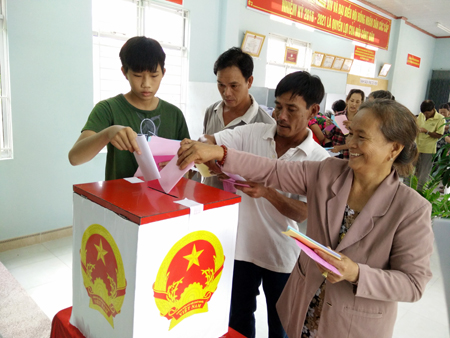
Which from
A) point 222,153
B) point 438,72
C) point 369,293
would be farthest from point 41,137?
point 438,72

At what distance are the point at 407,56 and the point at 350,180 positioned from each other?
406 inches

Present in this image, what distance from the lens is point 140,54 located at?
1.14 meters

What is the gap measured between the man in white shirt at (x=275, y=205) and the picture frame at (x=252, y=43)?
380cm

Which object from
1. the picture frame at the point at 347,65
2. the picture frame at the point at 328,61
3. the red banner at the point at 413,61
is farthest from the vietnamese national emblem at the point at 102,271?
the red banner at the point at 413,61

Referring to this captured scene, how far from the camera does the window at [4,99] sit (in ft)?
9.09

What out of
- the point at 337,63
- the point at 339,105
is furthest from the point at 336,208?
the point at 337,63

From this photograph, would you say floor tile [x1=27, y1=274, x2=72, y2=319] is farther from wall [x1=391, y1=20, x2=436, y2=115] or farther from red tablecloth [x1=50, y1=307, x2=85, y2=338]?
wall [x1=391, y1=20, x2=436, y2=115]

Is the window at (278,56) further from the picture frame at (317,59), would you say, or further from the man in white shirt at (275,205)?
the man in white shirt at (275,205)

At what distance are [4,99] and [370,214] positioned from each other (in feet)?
10.0

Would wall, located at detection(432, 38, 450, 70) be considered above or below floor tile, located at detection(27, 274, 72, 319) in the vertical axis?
above

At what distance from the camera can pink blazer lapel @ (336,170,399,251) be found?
906mm

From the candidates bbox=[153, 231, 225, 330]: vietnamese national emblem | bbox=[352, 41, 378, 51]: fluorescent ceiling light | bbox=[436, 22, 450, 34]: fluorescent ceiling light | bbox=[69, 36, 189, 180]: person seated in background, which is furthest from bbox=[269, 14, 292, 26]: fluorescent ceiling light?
bbox=[436, 22, 450, 34]: fluorescent ceiling light

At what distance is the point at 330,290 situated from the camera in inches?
37.6

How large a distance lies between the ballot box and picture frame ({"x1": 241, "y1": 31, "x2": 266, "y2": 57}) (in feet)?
14.5
